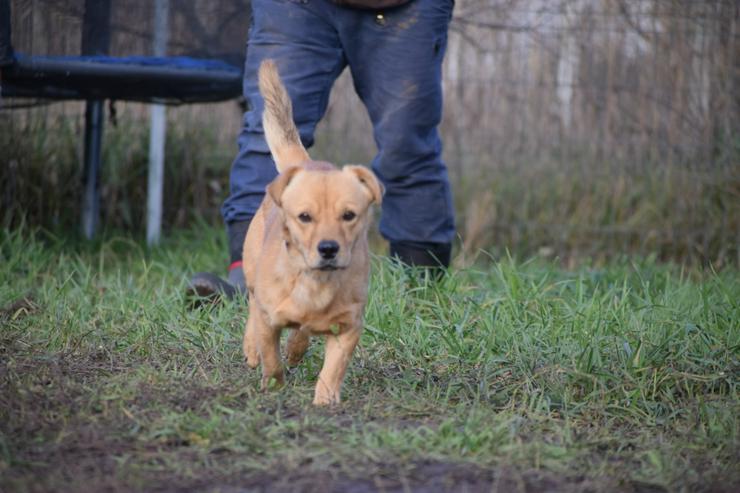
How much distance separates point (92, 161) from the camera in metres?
5.96

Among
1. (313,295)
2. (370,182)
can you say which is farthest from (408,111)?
(313,295)

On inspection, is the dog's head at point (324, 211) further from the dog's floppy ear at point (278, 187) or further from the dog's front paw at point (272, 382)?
the dog's front paw at point (272, 382)

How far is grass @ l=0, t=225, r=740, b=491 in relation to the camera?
8.11 feet

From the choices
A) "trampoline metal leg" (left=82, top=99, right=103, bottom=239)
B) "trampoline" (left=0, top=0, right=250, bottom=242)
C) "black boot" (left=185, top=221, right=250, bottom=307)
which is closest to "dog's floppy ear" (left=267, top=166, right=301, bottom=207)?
"black boot" (left=185, top=221, right=250, bottom=307)

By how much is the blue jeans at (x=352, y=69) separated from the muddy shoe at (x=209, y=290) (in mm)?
274

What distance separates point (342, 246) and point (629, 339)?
127 centimetres

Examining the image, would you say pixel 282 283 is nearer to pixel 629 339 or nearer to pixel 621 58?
pixel 629 339

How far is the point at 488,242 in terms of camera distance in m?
6.86

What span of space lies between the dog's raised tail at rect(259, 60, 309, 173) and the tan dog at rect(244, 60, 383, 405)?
12.9 inches

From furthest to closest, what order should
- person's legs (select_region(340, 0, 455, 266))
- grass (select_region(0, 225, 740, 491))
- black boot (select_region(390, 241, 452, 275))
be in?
black boot (select_region(390, 241, 452, 275)) < person's legs (select_region(340, 0, 455, 266)) < grass (select_region(0, 225, 740, 491))

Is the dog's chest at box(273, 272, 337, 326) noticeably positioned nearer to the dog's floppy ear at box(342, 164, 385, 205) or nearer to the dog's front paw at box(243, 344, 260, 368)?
the dog's floppy ear at box(342, 164, 385, 205)

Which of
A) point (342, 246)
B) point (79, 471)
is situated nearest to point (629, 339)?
point (342, 246)

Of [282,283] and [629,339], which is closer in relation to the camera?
[282,283]

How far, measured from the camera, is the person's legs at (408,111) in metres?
4.39
